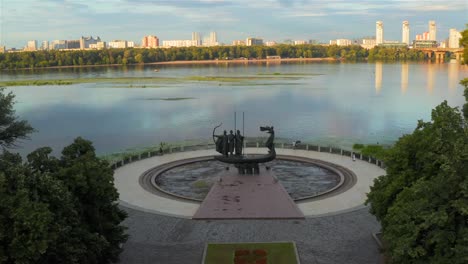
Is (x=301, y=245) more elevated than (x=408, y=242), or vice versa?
(x=408, y=242)

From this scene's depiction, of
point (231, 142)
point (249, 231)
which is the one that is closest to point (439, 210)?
point (249, 231)

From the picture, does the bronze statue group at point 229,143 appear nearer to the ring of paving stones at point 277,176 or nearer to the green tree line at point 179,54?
the ring of paving stones at point 277,176

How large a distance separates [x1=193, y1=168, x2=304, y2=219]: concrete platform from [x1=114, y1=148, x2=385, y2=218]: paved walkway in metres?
0.64

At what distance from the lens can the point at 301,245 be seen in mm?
15664

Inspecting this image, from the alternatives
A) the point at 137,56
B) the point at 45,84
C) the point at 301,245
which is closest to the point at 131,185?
the point at 301,245

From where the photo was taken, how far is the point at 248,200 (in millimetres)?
20094

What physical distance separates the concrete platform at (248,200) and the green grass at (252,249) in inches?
103

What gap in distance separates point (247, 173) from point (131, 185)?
580 centimetres

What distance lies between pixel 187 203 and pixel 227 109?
35177 millimetres

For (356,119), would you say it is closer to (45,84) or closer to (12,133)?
(12,133)

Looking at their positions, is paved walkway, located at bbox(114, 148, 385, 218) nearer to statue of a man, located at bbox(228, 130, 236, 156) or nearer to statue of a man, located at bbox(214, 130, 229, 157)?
statue of a man, located at bbox(214, 130, 229, 157)

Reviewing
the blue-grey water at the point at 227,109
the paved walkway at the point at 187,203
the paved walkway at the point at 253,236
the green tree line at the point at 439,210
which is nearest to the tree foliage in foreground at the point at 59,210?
the paved walkway at the point at 253,236

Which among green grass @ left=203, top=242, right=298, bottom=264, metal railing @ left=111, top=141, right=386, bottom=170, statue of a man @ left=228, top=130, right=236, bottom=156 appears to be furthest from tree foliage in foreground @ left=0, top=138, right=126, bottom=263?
metal railing @ left=111, top=141, right=386, bottom=170

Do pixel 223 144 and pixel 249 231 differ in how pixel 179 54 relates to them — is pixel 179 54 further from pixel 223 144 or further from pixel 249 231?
pixel 249 231
